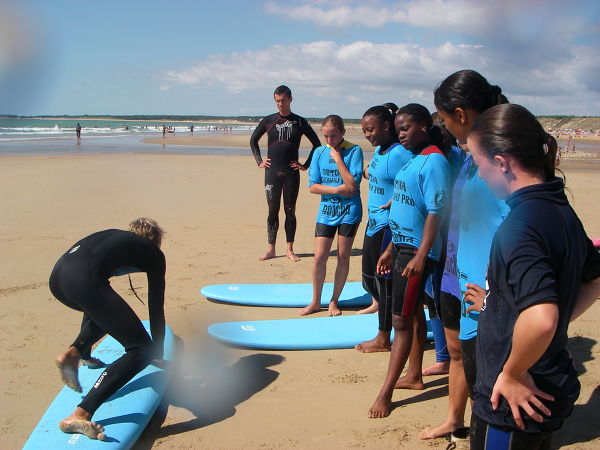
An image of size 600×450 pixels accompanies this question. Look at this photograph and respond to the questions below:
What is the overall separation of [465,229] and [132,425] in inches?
79.2

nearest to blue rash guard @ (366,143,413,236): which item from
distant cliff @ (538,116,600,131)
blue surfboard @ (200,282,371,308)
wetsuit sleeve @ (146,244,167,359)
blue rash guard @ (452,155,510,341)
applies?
blue surfboard @ (200,282,371,308)

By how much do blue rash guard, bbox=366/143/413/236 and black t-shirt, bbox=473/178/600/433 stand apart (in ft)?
6.66

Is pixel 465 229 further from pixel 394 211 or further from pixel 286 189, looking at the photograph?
pixel 286 189

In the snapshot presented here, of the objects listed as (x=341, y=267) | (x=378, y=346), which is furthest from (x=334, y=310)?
(x=378, y=346)

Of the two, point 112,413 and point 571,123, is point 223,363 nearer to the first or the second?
point 112,413

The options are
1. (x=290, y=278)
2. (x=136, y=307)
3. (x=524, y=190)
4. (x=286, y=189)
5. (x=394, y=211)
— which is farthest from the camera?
(x=286, y=189)

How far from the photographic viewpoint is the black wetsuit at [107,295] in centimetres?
254

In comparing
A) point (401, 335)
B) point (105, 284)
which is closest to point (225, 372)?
point (105, 284)

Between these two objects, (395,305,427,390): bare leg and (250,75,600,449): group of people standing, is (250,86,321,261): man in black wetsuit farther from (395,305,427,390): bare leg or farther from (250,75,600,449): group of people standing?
(395,305,427,390): bare leg

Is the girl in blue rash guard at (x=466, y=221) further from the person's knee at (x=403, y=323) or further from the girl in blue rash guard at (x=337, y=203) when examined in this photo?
the girl in blue rash guard at (x=337, y=203)

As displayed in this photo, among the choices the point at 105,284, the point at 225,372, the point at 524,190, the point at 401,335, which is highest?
the point at 524,190

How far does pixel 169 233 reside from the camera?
23.8 feet

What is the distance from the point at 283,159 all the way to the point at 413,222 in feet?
12.0

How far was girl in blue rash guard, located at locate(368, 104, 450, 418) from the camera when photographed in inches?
99.6
